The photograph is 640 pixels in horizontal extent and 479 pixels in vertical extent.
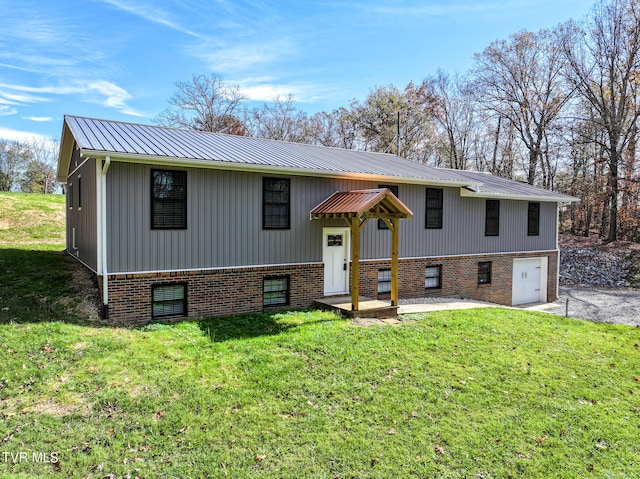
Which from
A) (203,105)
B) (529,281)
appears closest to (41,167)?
(203,105)

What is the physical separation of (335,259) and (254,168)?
366cm

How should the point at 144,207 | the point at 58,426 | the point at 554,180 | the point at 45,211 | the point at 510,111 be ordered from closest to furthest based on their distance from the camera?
1. the point at 58,426
2. the point at 144,207
3. the point at 45,211
4. the point at 510,111
5. the point at 554,180

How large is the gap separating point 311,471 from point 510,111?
3260 cm

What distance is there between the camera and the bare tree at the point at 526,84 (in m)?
28.8

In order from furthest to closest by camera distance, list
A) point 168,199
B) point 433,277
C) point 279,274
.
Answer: point 433,277, point 279,274, point 168,199

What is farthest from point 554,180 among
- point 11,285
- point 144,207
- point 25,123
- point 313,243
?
point 25,123

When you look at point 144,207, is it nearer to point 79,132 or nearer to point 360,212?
point 79,132

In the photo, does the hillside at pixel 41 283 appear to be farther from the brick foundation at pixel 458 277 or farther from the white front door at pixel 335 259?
the brick foundation at pixel 458 277

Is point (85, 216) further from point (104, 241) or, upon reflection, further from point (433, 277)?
point (433, 277)

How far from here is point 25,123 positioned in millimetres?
44281

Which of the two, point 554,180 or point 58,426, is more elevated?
point 554,180

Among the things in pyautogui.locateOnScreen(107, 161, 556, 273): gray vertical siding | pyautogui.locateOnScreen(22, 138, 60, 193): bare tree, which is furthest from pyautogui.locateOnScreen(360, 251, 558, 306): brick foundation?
pyautogui.locateOnScreen(22, 138, 60, 193): bare tree

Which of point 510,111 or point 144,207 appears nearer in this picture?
point 144,207

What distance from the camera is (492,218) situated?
52.6 ft
